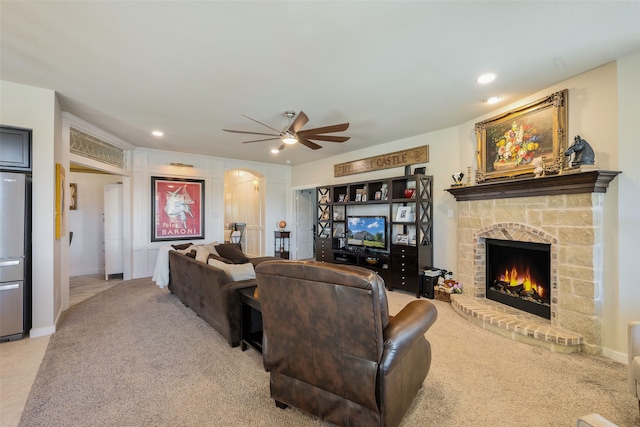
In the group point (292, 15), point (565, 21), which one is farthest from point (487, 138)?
point (292, 15)

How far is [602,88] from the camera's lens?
2670 millimetres

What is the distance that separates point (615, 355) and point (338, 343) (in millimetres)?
2871

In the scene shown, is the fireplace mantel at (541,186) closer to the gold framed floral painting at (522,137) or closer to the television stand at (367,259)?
the gold framed floral painting at (522,137)

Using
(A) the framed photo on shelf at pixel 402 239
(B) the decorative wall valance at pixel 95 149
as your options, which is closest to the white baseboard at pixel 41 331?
(B) the decorative wall valance at pixel 95 149

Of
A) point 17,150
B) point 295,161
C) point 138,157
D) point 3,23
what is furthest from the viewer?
point 295,161

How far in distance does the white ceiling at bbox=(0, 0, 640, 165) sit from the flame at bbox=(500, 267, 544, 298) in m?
2.19

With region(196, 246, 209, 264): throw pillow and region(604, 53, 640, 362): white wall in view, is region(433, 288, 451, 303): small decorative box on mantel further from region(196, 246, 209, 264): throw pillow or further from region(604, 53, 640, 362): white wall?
region(196, 246, 209, 264): throw pillow

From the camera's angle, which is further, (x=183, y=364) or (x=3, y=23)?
(x=183, y=364)

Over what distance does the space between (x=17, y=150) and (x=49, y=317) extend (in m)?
1.85

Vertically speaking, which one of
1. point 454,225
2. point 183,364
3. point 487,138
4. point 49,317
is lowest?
point 183,364

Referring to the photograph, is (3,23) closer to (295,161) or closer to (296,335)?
(296,335)

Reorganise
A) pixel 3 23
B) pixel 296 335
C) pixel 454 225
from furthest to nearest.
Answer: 1. pixel 454 225
2. pixel 3 23
3. pixel 296 335

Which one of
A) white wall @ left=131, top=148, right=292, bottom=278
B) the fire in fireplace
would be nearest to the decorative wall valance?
white wall @ left=131, top=148, right=292, bottom=278

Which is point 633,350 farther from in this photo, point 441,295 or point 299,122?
point 299,122
